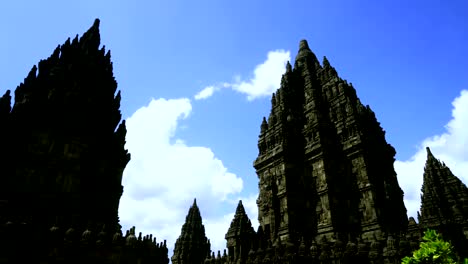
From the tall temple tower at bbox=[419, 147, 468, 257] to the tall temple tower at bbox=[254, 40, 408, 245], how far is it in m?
4.56

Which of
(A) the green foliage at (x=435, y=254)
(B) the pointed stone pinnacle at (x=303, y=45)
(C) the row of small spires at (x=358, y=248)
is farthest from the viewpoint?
(B) the pointed stone pinnacle at (x=303, y=45)

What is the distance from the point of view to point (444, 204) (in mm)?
30922

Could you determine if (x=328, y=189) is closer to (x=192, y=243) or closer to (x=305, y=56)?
(x=305, y=56)

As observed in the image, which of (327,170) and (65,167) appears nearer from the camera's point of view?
(65,167)

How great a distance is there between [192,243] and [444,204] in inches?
1219

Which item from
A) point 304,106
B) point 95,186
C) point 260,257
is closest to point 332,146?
point 304,106

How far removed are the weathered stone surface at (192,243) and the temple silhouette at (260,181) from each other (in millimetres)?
18789

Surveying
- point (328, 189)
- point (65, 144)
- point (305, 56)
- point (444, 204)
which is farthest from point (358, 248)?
point (305, 56)

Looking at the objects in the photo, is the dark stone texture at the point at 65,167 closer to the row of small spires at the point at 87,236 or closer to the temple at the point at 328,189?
the row of small spires at the point at 87,236

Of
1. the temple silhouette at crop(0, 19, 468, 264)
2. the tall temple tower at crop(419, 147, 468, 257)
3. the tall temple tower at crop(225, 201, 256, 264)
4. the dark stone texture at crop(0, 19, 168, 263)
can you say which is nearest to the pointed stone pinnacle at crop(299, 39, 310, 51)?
the temple silhouette at crop(0, 19, 468, 264)

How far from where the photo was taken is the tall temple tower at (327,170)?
25312mm

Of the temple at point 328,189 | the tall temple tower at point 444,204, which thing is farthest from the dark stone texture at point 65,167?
the tall temple tower at point 444,204

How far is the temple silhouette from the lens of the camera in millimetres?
18484

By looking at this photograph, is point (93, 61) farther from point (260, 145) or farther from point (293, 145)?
point (293, 145)
